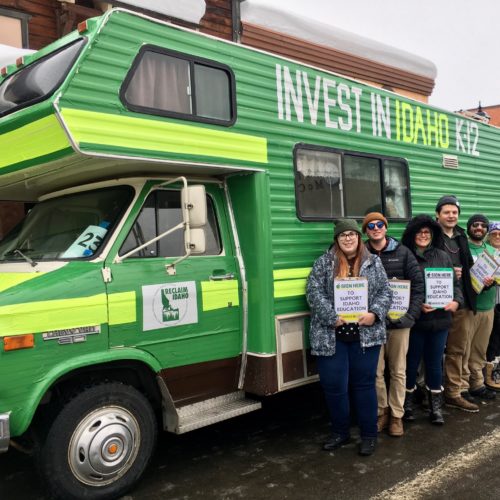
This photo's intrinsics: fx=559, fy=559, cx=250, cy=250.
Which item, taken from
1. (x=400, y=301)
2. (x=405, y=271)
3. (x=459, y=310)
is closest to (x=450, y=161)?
(x=459, y=310)

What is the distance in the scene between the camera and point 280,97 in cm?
470

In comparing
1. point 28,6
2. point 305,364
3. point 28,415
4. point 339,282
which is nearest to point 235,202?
point 339,282

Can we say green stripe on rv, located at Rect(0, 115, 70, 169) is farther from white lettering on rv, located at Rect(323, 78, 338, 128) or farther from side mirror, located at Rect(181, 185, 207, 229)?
white lettering on rv, located at Rect(323, 78, 338, 128)

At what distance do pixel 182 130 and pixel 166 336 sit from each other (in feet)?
4.80

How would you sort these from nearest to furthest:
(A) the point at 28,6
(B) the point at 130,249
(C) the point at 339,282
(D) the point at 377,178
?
(B) the point at 130,249
(C) the point at 339,282
(D) the point at 377,178
(A) the point at 28,6

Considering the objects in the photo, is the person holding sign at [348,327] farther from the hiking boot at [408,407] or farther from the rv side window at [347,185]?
the hiking boot at [408,407]

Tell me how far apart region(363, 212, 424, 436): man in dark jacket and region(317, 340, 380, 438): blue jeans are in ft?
1.52

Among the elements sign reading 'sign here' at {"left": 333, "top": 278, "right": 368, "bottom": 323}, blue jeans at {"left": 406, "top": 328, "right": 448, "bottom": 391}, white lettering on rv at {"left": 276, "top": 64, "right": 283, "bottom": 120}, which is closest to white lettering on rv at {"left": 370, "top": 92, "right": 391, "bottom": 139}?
white lettering on rv at {"left": 276, "top": 64, "right": 283, "bottom": 120}

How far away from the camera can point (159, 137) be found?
3.84 meters

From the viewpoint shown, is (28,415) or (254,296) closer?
(28,415)

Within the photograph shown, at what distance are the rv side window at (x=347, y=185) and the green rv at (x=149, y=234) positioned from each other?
3cm

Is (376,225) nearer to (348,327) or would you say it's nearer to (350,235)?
(350,235)

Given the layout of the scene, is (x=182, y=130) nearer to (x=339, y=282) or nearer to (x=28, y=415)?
(x=339, y=282)

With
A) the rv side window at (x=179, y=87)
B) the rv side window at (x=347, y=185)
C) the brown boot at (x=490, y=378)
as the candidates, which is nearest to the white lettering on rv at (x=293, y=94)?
the rv side window at (x=347, y=185)
